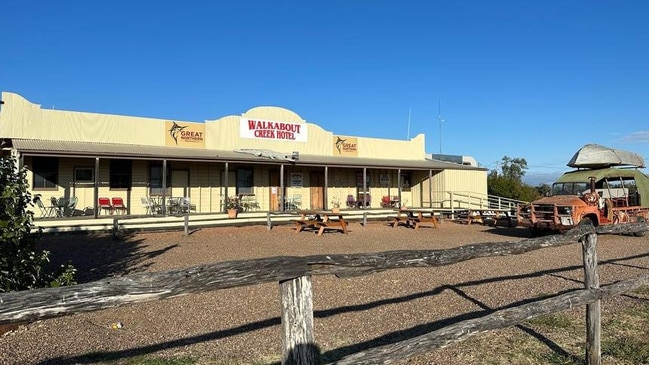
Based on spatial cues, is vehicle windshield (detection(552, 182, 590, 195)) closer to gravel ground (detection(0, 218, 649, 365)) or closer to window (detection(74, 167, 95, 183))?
gravel ground (detection(0, 218, 649, 365))

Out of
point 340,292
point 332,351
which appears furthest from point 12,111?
point 332,351

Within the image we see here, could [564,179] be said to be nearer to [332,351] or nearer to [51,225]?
[332,351]

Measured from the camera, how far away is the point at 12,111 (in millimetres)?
18516

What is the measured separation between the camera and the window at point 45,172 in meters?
18.6

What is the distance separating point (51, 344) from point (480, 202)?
94.1ft

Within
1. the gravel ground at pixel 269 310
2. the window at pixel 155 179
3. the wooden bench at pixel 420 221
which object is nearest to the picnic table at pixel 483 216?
the wooden bench at pixel 420 221

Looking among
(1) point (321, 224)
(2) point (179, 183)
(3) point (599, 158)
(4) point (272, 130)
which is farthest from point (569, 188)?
(2) point (179, 183)

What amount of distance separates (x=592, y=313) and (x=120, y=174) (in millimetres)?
19667

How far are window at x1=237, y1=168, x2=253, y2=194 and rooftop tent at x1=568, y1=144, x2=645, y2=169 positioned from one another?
14.5 meters

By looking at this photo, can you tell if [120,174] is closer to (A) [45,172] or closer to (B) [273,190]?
(A) [45,172]

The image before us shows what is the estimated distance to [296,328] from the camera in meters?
2.88

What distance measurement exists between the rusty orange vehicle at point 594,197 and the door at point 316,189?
12115mm

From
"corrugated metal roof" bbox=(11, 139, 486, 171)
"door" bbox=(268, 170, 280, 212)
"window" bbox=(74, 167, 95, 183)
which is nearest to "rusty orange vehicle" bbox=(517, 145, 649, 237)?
"corrugated metal roof" bbox=(11, 139, 486, 171)

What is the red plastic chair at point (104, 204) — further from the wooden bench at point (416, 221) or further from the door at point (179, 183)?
the wooden bench at point (416, 221)
